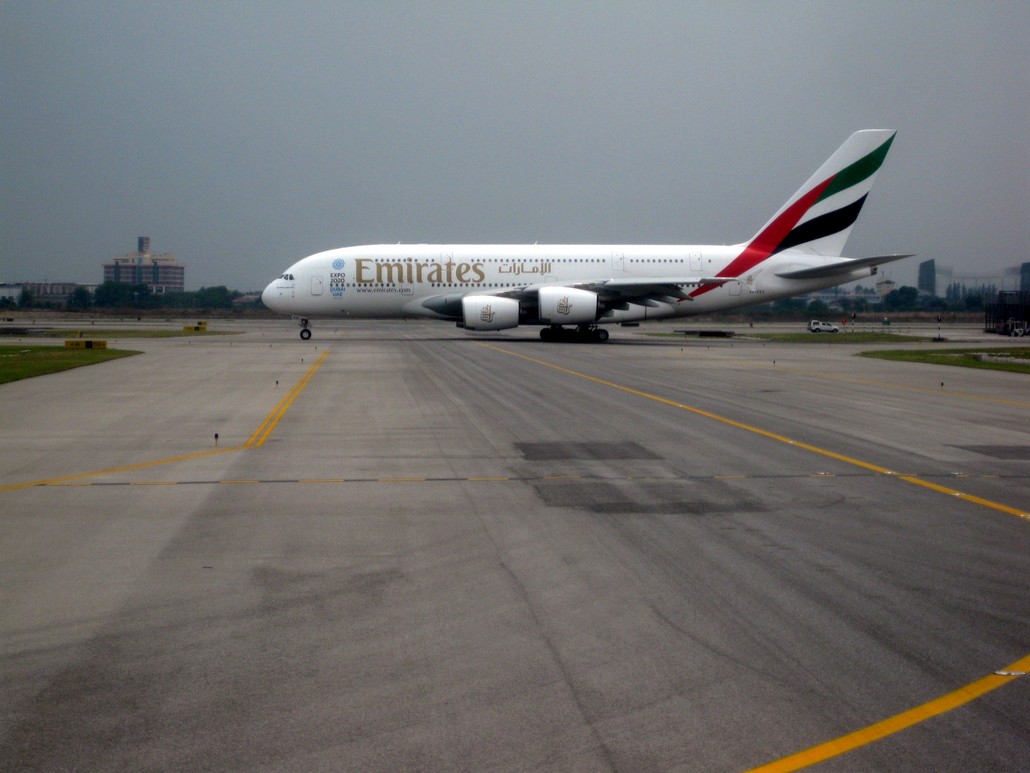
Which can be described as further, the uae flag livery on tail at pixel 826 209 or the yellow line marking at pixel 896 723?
the uae flag livery on tail at pixel 826 209

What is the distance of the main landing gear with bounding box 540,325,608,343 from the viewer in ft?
159

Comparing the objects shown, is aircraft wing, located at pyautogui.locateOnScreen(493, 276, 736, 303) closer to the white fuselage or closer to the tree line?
the white fuselage

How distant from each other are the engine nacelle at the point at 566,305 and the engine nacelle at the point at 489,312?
4.55 ft

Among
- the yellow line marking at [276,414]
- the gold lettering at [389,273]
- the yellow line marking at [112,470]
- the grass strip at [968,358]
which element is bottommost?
the yellow line marking at [112,470]

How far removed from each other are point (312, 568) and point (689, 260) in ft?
138

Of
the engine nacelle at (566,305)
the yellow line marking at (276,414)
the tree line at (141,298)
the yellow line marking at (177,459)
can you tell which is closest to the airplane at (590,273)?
the engine nacelle at (566,305)

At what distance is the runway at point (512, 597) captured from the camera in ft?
16.7

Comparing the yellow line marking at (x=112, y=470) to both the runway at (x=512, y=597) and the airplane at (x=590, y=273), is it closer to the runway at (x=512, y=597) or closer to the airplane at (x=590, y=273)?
the runway at (x=512, y=597)

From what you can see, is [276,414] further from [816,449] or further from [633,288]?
[633,288]

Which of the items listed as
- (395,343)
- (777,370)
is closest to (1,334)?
(395,343)

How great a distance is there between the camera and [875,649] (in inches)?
250

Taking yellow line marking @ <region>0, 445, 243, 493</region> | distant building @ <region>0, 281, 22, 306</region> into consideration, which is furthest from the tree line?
yellow line marking @ <region>0, 445, 243, 493</region>

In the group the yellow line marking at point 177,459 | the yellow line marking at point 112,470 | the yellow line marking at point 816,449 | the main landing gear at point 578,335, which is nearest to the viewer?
the yellow line marking at point 816,449

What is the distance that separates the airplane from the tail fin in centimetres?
5
